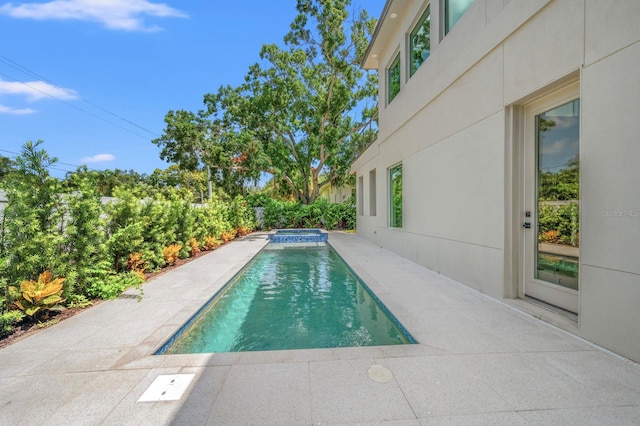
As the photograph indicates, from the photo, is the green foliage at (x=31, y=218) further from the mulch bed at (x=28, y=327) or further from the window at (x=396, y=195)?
the window at (x=396, y=195)

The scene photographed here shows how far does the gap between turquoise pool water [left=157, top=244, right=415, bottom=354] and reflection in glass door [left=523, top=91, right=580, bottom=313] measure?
1930 mm

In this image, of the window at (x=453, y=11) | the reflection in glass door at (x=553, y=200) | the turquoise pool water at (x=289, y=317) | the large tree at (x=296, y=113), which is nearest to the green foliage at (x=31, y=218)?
the turquoise pool water at (x=289, y=317)

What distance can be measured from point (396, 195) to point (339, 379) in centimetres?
724

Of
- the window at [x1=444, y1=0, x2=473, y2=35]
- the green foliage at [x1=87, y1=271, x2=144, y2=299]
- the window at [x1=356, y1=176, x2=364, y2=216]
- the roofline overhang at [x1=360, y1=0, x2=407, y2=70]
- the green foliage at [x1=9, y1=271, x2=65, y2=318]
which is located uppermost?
the roofline overhang at [x1=360, y1=0, x2=407, y2=70]

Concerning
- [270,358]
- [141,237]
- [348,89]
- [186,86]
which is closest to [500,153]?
[270,358]

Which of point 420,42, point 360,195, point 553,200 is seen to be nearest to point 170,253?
point 553,200

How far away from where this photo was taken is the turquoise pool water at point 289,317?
3.54 metres

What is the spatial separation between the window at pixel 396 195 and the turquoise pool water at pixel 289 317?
2.68 m

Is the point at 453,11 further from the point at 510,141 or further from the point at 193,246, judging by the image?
the point at 193,246

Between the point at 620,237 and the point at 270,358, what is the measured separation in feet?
10.4

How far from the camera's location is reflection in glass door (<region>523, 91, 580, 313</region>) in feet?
11.5

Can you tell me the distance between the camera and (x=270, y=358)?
282 cm

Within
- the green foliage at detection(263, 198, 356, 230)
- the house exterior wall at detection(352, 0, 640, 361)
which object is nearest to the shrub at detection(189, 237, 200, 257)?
the house exterior wall at detection(352, 0, 640, 361)

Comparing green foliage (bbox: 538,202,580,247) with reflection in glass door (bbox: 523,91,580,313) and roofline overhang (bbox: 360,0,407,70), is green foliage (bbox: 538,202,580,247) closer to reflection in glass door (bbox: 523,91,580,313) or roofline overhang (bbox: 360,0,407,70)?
reflection in glass door (bbox: 523,91,580,313)
